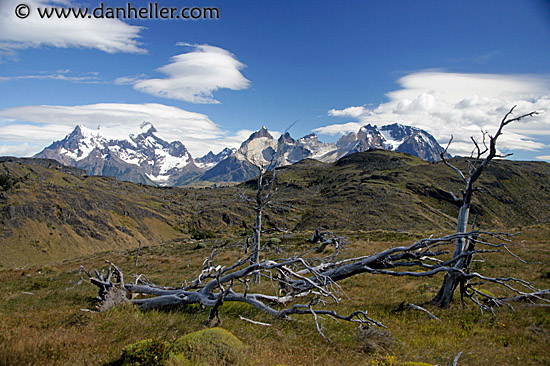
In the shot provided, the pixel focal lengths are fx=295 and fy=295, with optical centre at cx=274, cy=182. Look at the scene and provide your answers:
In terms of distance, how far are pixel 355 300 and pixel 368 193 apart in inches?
4445

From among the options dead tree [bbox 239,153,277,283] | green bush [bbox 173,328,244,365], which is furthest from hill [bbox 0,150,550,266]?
green bush [bbox 173,328,244,365]

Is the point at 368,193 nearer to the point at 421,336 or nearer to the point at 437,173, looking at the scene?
the point at 437,173

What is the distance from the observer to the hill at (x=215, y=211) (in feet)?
282

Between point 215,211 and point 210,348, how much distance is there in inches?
5306

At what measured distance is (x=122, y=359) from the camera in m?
5.89

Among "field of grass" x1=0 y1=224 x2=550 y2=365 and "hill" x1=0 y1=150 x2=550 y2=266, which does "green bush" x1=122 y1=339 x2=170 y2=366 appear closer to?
"field of grass" x1=0 y1=224 x2=550 y2=365

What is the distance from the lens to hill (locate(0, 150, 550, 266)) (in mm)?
85875

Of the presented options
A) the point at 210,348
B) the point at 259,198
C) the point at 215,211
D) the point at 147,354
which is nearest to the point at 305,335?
the point at 210,348

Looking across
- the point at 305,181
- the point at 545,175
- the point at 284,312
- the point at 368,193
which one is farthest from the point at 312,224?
the point at 545,175

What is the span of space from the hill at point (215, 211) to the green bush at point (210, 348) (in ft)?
188

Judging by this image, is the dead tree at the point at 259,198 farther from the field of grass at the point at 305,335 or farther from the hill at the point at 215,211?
the hill at the point at 215,211

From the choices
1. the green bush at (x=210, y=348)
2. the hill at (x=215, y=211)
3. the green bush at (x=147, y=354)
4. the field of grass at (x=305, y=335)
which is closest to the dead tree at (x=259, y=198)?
the field of grass at (x=305, y=335)

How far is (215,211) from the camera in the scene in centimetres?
13800

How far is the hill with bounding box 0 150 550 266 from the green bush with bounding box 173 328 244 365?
2260 inches
